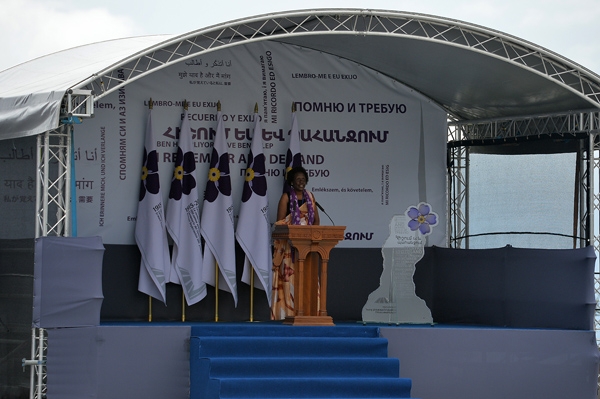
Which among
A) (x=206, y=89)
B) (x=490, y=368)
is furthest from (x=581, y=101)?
(x=206, y=89)

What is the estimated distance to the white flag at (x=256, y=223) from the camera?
12.7m

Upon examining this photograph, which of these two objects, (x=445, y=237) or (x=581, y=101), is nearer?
(x=581, y=101)

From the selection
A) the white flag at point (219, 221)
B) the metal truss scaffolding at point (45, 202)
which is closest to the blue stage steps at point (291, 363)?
the metal truss scaffolding at point (45, 202)

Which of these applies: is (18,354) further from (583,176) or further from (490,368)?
(583,176)

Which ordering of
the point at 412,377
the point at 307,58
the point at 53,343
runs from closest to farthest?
the point at 53,343
the point at 412,377
the point at 307,58

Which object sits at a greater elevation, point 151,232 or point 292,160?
point 292,160

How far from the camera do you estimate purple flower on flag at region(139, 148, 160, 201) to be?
12.4 metres

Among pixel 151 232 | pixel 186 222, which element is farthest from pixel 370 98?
pixel 151 232

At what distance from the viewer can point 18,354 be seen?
1072 centimetres

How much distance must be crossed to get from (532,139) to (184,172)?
386cm

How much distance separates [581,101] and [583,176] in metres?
0.83

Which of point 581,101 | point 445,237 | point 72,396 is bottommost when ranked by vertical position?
point 72,396

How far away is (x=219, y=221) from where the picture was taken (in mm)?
12688

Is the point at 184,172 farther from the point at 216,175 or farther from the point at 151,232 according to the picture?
the point at 151,232
